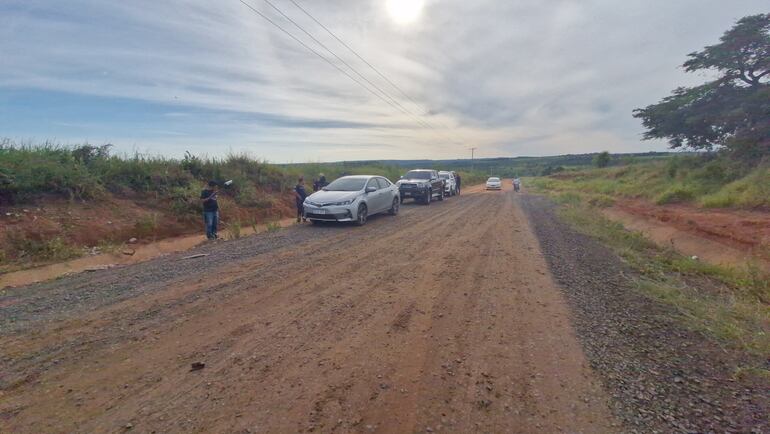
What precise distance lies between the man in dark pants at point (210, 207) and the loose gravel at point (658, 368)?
8709 mm

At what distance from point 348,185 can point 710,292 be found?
9.50 metres

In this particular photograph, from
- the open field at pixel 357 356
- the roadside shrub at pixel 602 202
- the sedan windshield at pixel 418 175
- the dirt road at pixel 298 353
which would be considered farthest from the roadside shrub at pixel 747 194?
the sedan windshield at pixel 418 175

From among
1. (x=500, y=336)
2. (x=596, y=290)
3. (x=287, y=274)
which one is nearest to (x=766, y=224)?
(x=596, y=290)

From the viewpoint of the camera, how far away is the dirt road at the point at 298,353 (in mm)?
2518

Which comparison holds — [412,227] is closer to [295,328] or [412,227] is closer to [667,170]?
[295,328]

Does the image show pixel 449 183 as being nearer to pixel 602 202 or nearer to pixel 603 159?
pixel 602 202

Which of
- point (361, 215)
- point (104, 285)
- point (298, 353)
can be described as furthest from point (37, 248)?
point (298, 353)

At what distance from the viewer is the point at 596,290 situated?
5.37 m

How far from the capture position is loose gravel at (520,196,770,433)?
8.24 feet

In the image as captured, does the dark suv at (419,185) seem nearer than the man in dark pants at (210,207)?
No

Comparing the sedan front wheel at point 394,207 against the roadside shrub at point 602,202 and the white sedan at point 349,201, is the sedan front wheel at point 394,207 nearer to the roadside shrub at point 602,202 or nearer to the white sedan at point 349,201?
the white sedan at point 349,201

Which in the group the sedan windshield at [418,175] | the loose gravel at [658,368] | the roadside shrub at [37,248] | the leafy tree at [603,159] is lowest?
the loose gravel at [658,368]

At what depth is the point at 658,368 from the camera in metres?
3.16

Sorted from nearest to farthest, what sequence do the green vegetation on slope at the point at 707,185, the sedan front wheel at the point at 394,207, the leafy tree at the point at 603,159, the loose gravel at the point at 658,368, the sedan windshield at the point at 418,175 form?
the loose gravel at the point at 658,368 < the green vegetation on slope at the point at 707,185 < the sedan front wheel at the point at 394,207 < the sedan windshield at the point at 418,175 < the leafy tree at the point at 603,159
